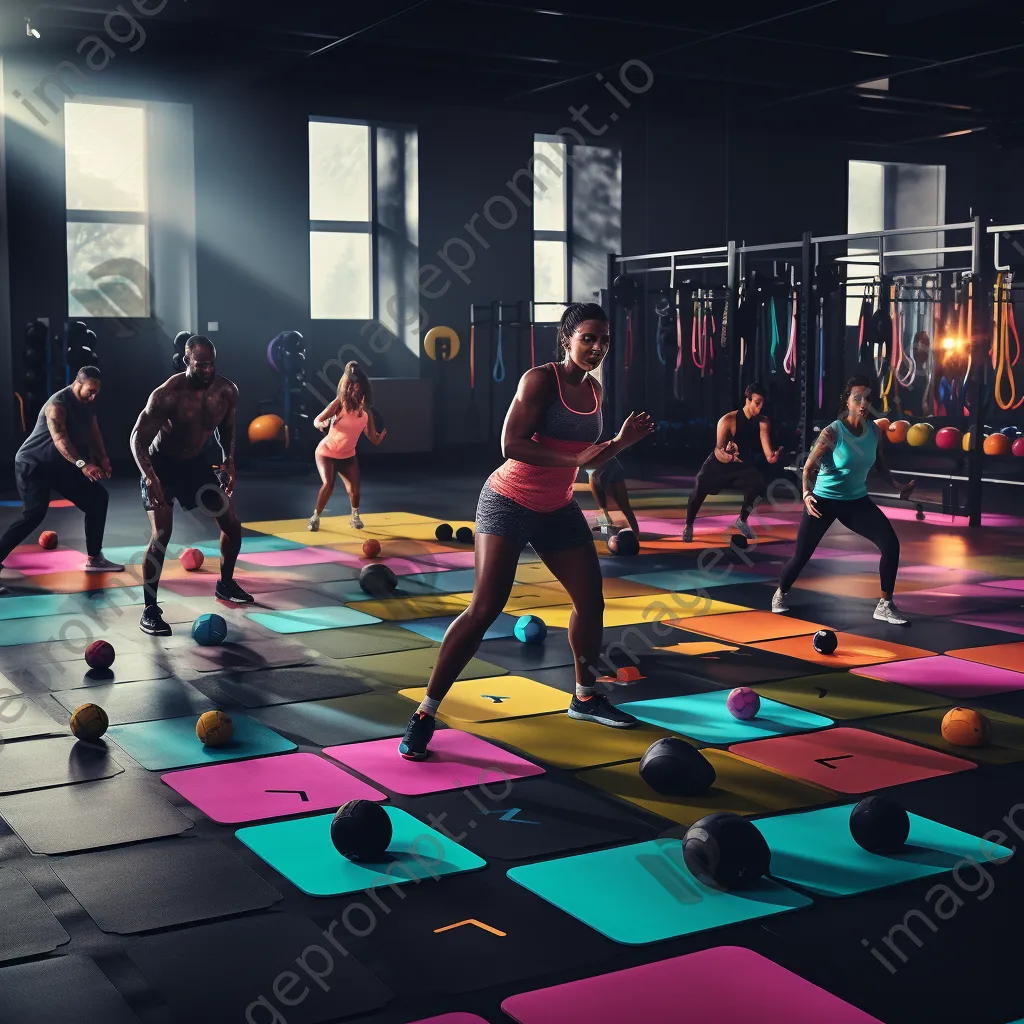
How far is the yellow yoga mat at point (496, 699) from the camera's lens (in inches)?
188

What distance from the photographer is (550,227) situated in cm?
1588

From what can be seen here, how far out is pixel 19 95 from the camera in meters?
12.2

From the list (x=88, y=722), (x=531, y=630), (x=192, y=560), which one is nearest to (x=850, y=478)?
(x=531, y=630)

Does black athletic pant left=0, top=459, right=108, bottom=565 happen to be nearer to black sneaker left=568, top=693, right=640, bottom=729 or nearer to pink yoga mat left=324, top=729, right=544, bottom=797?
pink yoga mat left=324, top=729, right=544, bottom=797

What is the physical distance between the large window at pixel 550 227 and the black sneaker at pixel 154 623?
1017cm

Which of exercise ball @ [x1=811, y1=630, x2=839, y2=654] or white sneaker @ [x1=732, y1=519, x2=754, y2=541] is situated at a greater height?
white sneaker @ [x1=732, y1=519, x2=754, y2=541]

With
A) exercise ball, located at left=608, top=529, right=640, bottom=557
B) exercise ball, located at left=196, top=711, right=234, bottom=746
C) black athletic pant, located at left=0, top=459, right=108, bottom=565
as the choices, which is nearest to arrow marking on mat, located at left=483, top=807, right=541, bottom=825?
exercise ball, located at left=196, top=711, right=234, bottom=746

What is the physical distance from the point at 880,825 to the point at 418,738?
1.54 meters

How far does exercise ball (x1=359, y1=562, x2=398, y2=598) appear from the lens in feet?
23.0

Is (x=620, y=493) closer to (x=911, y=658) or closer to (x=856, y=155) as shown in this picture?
(x=911, y=658)

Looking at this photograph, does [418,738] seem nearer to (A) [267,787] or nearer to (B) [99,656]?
(A) [267,787]

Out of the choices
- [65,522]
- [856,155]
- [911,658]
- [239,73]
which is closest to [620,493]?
[911,658]

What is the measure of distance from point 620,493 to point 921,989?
594cm

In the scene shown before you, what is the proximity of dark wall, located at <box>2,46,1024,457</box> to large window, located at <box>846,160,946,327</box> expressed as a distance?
1.02 ft
